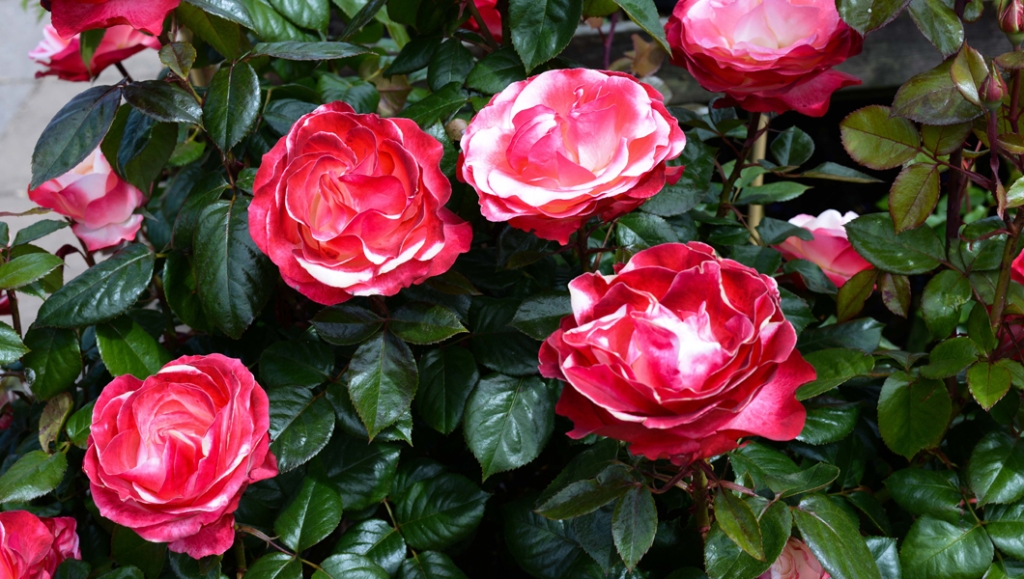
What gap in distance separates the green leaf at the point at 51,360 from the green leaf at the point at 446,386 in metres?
0.33

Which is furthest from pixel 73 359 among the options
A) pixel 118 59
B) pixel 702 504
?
pixel 702 504

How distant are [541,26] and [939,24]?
295mm

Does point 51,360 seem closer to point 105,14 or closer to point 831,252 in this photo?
point 105,14

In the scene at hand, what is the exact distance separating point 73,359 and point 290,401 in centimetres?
24

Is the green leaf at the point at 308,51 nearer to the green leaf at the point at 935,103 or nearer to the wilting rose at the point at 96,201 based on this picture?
the wilting rose at the point at 96,201

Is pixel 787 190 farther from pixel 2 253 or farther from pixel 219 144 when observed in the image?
pixel 2 253

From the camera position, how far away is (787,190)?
959 mm

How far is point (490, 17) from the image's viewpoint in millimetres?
852

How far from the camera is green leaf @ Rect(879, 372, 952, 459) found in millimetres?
652

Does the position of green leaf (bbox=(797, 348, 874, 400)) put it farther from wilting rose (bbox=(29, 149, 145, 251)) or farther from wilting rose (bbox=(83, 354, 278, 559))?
wilting rose (bbox=(29, 149, 145, 251))

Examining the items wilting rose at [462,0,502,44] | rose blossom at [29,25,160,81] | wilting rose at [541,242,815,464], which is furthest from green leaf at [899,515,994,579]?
rose blossom at [29,25,160,81]

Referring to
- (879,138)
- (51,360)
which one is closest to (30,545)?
(51,360)

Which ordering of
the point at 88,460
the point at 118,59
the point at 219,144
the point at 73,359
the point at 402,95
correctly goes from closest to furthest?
the point at 88,460, the point at 219,144, the point at 73,359, the point at 118,59, the point at 402,95

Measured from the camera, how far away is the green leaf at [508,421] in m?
0.65
